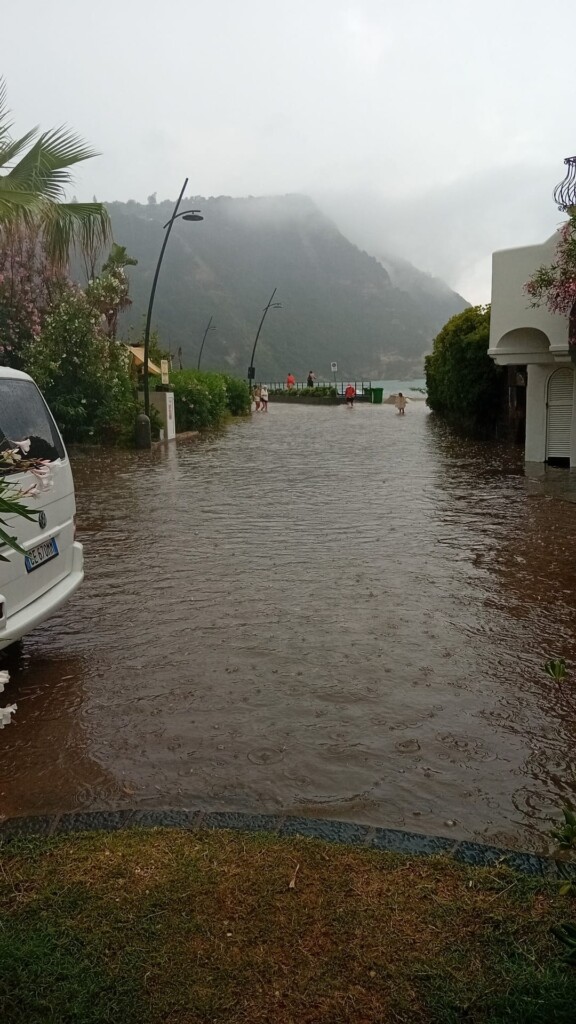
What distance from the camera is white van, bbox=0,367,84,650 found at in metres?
4.75

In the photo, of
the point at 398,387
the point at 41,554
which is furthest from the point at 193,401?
the point at 398,387

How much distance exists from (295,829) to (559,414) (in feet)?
47.2

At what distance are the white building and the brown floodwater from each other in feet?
16.0

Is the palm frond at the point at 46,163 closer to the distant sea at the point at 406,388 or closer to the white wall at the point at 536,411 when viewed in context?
the white wall at the point at 536,411

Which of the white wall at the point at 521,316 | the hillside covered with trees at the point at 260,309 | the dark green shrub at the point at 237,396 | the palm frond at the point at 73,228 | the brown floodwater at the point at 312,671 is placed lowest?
the brown floodwater at the point at 312,671

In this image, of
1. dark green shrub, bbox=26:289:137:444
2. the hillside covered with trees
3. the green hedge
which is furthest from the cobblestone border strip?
the hillside covered with trees

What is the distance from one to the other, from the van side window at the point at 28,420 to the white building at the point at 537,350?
36.8ft

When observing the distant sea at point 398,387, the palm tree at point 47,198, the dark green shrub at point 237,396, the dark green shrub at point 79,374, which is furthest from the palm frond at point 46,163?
the distant sea at point 398,387

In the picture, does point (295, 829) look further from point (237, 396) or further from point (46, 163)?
point (237, 396)

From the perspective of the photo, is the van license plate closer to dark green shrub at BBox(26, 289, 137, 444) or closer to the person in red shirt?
dark green shrub at BBox(26, 289, 137, 444)

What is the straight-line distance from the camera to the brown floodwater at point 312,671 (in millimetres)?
3943

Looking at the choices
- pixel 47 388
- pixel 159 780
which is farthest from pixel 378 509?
pixel 47 388

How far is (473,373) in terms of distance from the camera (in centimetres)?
2356

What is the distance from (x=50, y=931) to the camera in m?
2.74
